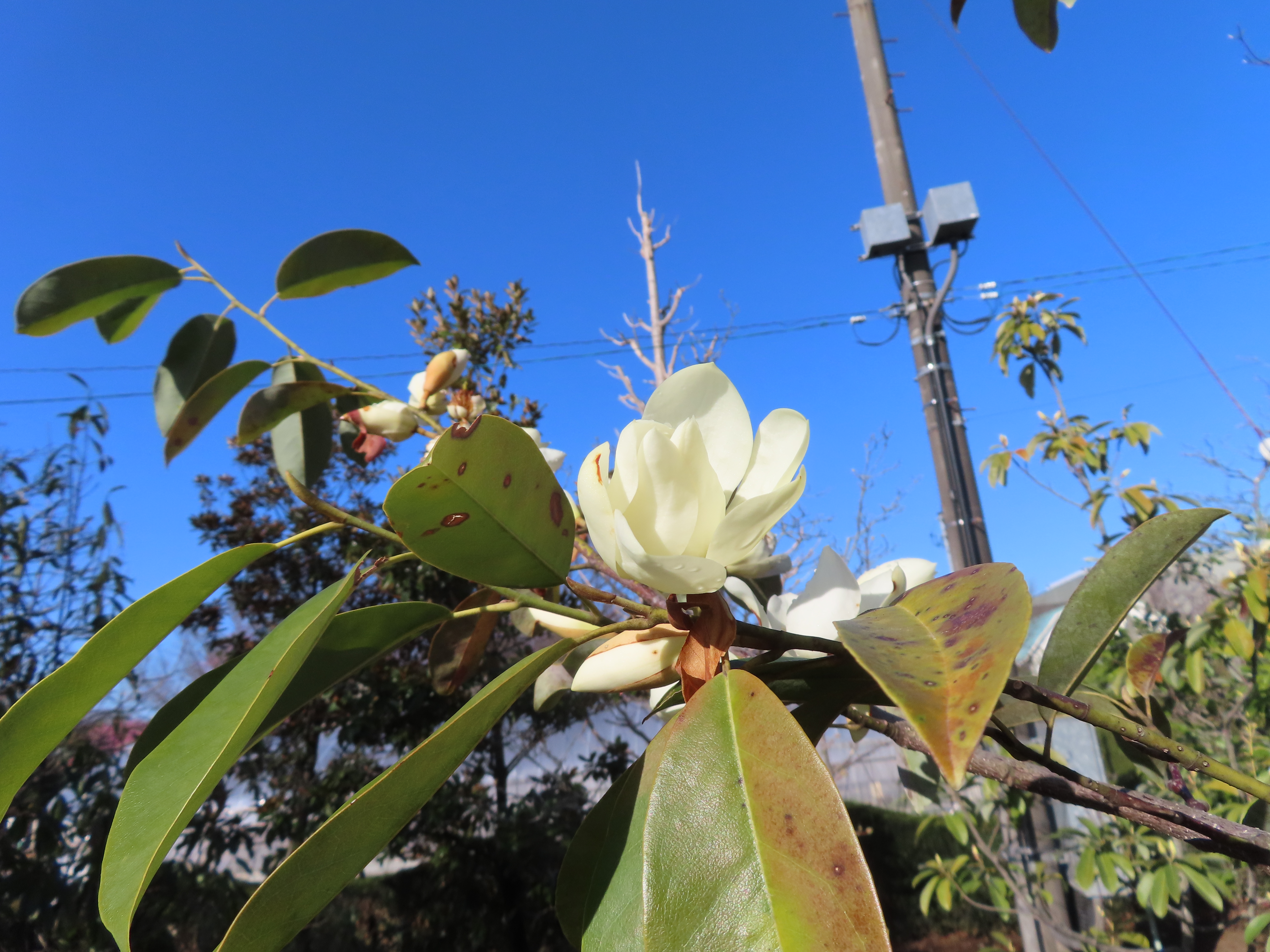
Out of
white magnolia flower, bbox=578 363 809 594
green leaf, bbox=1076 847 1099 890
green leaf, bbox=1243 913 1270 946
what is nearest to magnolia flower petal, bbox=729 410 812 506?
white magnolia flower, bbox=578 363 809 594

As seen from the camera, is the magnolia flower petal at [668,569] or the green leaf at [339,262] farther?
the green leaf at [339,262]

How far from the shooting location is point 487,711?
0.31 m

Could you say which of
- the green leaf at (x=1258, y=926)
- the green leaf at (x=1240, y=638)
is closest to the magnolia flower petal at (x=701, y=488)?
the green leaf at (x=1258, y=926)

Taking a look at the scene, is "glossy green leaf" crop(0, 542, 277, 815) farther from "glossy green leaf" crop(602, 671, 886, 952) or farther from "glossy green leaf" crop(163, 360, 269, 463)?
"glossy green leaf" crop(163, 360, 269, 463)

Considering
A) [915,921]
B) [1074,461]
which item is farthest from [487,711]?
[915,921]

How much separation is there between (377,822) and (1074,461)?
227 cm

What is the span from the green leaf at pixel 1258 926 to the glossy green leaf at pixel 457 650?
2.83ft

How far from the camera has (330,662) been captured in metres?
0.43

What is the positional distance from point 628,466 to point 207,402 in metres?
0.56

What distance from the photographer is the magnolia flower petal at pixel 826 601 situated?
1.17 feet

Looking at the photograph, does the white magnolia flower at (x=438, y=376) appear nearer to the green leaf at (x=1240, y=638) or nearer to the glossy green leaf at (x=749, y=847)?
the glossy green leaf at (x=749, y=847)

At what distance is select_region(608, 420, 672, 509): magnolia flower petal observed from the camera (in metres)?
0.33

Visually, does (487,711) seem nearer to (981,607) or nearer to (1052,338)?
(981,607)

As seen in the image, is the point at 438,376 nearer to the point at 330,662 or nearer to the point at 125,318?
the point at 330,662
